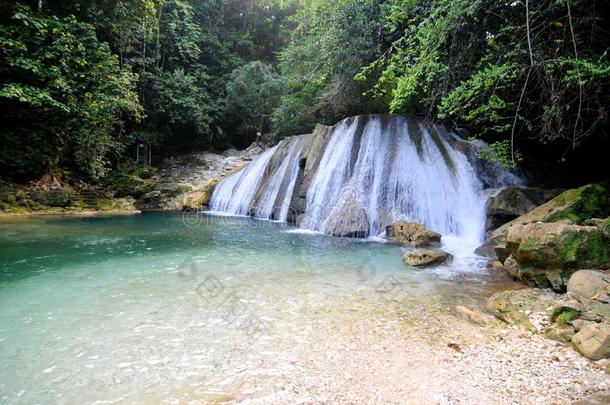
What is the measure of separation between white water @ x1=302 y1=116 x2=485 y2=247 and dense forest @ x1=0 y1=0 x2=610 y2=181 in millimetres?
1276

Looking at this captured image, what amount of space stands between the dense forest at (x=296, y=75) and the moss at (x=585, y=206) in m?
1.02

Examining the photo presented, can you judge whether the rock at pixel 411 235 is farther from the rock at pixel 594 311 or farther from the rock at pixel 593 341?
the rock at pixel 593 341

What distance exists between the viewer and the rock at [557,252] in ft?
14.9

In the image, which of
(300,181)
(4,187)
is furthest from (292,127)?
(4,187)

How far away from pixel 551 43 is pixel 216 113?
65.5 ft

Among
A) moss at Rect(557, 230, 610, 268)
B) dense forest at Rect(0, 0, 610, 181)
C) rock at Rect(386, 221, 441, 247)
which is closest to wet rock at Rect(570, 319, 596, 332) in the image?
moss at Rect(557, 230, 610, 268)

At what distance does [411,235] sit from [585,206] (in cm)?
351

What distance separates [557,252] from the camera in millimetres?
4656

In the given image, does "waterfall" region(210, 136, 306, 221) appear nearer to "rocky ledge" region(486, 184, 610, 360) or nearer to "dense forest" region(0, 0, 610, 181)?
"dense forest" region(0, 0, 610, 181)

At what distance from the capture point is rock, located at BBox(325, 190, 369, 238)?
32.4ft

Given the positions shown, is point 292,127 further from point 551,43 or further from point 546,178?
point 551,43

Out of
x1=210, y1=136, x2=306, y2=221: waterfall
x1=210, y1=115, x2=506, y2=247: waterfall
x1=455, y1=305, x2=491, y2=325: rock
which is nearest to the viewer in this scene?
x1=455, y1=305, x2=491, y2=325: rock

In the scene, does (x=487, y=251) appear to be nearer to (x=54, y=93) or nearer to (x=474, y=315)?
(x=474, y=315)

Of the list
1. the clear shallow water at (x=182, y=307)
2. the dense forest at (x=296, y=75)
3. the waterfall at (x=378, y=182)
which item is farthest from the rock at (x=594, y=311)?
the waterfall at (x=378, y=182)
